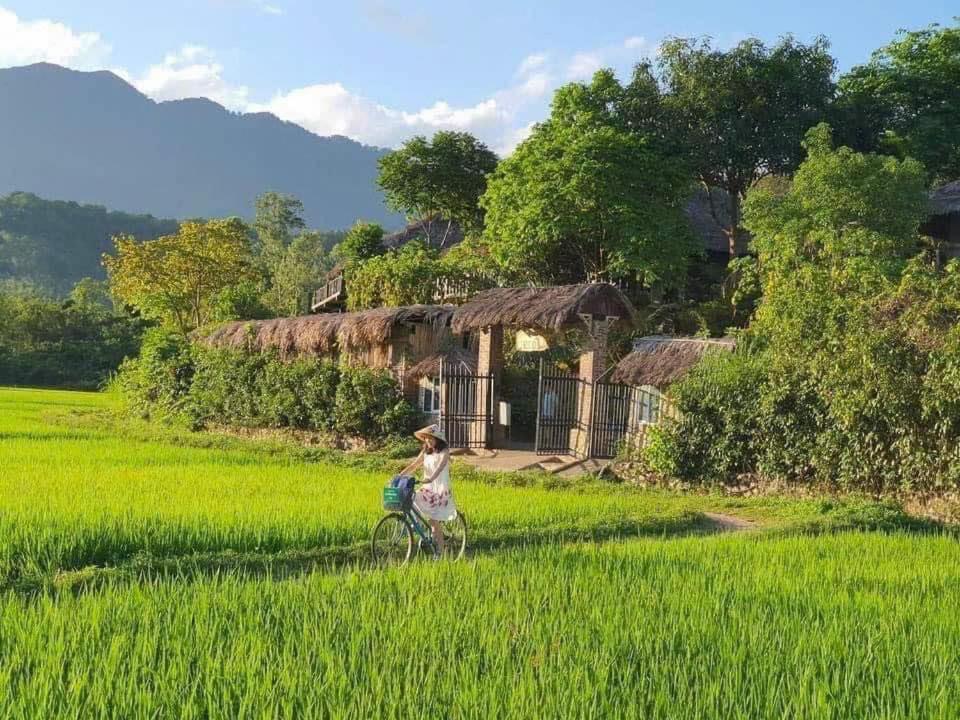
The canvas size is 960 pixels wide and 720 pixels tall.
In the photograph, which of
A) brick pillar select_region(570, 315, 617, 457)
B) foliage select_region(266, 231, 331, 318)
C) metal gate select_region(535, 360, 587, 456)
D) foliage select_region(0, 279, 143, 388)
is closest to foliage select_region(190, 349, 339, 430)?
metal gate select_region(535, 360, 587, 456)

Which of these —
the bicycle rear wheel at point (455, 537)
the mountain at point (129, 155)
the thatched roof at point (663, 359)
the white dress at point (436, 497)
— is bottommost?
the bicycle rear wheel at point (455, 537)

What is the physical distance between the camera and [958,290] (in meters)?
9.10

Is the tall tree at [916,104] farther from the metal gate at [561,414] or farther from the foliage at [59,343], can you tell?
the foliage at [59,343]

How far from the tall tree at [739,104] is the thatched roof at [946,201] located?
3376 millimetres

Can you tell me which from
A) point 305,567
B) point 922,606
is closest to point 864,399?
point 922,606

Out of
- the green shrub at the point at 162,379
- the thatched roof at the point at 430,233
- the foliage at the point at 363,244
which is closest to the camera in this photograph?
the green shrub at the point at 162,379

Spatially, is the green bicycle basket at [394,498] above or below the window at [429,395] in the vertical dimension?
below

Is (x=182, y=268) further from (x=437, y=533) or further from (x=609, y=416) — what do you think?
(x=437, y=533)

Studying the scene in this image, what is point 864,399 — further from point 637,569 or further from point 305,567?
point 305,567

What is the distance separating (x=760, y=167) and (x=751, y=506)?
13653 millimetres

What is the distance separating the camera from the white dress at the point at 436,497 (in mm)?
6340

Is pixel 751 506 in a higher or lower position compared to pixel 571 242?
lower

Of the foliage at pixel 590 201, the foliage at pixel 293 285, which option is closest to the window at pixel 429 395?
the foliage at pixel 590 201

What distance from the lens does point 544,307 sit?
44.0 ft
